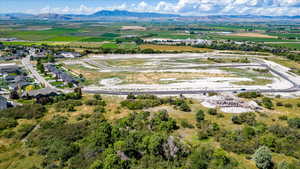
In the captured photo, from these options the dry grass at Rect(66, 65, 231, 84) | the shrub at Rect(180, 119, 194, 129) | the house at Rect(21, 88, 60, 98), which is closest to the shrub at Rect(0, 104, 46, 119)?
the house at Rect(21, 88, 60, 98)

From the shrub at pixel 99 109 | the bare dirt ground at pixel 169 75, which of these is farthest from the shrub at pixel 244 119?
→ the shrub at pixel 99 109

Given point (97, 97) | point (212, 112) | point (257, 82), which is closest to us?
point (212, 112)

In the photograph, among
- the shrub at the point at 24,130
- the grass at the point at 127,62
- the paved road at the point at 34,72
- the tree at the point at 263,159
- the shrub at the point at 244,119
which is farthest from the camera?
the grass at the point at 127,62

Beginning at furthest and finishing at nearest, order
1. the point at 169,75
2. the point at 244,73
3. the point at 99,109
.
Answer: the point at 244,73 → the point at 169,75 → the point at 99,109

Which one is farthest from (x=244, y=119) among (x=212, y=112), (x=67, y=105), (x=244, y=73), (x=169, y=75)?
(x=244, y=73)

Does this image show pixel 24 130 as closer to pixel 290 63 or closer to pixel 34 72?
pixel 34 72

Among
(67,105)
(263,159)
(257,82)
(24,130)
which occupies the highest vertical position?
(257,82)

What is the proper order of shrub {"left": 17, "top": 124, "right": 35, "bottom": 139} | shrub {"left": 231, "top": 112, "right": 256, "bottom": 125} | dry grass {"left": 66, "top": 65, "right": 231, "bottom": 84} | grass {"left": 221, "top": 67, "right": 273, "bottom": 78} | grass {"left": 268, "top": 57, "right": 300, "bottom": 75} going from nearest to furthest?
shrub {"left": 17, "top": 124, "right": 35, "bottom": 139} < shrub {"left": 231, "top": 112, "right": 256, "bottom": 125} < dry grass {"left": 66, "top": 65, "right": 231, "bottom": 84} < grass {"left": 221, "top": 67, "right": 273, "bottom": 78} < grass {"left": 268, "top": 57, "right": 300, "bottom": 75}

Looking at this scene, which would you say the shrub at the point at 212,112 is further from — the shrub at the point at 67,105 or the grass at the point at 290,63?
the grass at the point at 290,63

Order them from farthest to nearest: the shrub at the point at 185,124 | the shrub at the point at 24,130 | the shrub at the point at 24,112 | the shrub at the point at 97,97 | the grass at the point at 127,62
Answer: the grass at the point at 127,62 < the shrub at the point at 97,97 < the shrub at the point at 24,112 < the shrub at the point at 185,124 < the shrub at the point at 24,130

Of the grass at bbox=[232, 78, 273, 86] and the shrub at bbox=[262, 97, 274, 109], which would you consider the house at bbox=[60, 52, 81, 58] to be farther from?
the shrub at bbox=[262, 97, 274, 109]

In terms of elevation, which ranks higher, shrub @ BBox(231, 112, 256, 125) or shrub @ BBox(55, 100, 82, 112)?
shrub @ BBox(55, 100, 82, 112)
